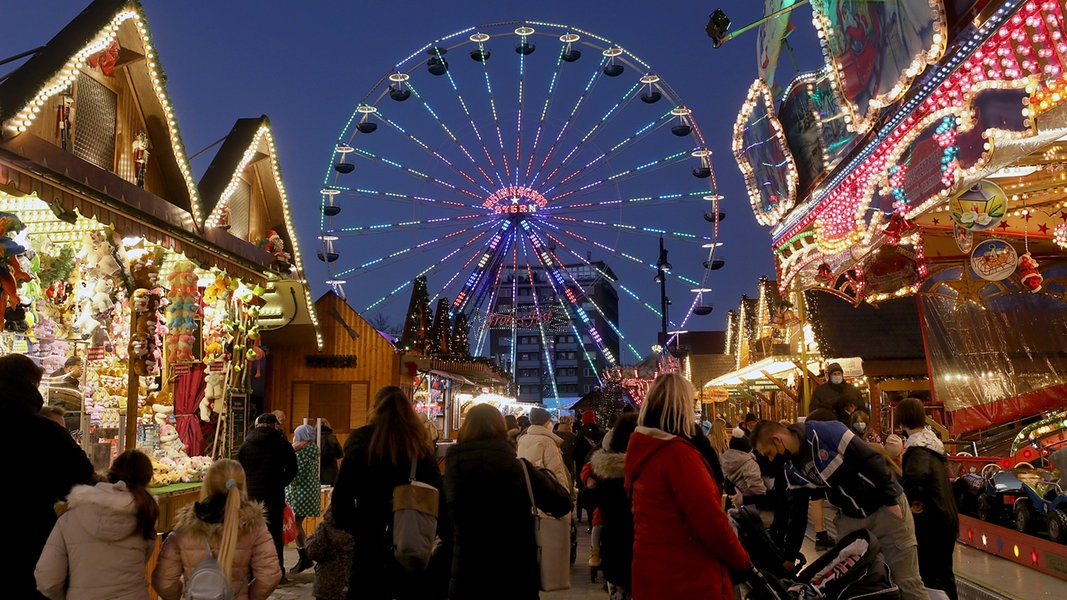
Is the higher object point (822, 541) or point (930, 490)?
point (930, 490)

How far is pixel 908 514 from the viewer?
17.8ft

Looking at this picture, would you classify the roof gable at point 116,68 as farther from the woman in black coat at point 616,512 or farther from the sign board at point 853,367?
the sign board at point 853,367

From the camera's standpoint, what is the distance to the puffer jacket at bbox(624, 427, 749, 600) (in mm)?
3602

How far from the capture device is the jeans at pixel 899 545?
5.20 meters

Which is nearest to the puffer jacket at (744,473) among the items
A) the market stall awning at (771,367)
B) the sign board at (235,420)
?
the sign board at (235,420)

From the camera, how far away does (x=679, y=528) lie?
12.2 feet

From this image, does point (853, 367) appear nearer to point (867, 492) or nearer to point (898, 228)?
point (898, 228)

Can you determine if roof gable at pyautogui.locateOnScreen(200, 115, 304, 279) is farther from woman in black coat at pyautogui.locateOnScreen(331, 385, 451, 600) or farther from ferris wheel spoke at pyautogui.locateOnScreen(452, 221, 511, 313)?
ferris wheel spoke at pyautogui.locateOnScreen(452, 221, 511, 313)

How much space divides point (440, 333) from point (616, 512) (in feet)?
50.1

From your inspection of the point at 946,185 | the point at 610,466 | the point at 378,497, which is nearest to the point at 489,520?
the point at 378,497

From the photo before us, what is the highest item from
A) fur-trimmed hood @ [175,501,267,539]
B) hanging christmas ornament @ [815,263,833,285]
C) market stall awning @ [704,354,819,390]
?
hanging christmas ornament @ [815,263,833,285]

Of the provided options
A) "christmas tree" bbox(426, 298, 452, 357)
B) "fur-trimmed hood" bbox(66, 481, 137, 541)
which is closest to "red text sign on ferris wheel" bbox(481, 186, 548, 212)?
"christmas tree" bbox(426, 298, 452, 357)

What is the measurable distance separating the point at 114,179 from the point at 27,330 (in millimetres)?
1732

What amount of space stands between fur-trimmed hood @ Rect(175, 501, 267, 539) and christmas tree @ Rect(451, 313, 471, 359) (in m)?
17.9
